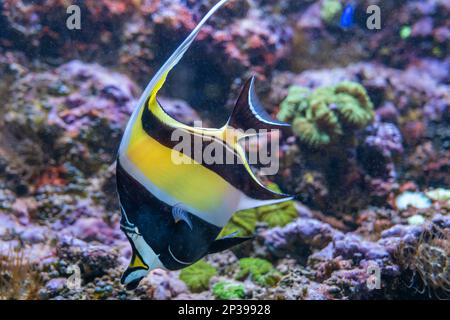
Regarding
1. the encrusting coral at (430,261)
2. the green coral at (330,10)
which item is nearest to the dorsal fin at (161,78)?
the encrusting coral at (430,261)

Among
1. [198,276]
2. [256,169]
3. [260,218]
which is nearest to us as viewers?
[198,276]

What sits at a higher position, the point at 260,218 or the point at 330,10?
the point at 330,10

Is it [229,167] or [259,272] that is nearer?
[229,167]

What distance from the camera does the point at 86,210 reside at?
393 centimetres

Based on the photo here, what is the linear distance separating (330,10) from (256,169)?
12.0 feet

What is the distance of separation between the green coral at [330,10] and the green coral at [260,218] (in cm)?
396

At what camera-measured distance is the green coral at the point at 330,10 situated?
21.2 ft

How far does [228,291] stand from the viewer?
2.98 meters

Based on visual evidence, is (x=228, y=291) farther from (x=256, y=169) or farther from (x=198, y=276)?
(x=256, y=169)

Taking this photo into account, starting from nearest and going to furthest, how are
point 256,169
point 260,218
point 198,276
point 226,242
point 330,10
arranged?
point 226,242
point 198,276
point 260,218
point 256,169
point 330,10

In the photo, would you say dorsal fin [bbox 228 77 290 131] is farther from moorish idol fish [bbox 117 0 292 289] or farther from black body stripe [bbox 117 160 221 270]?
black body stripe [bbox 117 160 221 270]

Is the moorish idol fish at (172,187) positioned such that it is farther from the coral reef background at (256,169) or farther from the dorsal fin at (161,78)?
the coral reef background at (256,169)

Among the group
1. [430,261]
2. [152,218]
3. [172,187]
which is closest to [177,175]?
[172,187]

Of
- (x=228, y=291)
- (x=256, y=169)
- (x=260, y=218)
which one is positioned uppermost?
(x=256, y=169)
